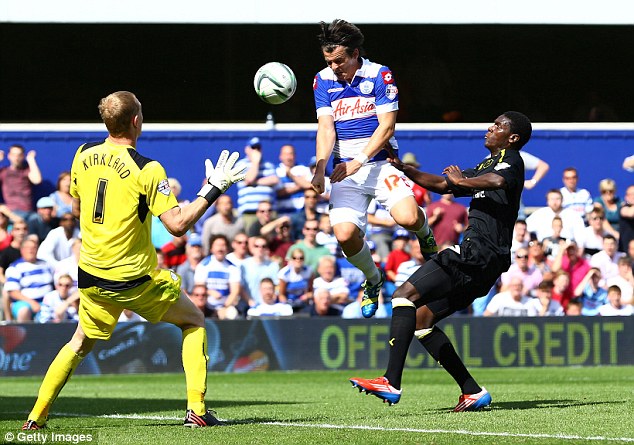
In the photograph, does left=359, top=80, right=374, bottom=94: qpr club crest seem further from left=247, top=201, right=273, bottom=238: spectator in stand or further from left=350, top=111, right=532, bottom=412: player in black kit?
left=247, top=201, right=273, bottom=238: spectator in stand

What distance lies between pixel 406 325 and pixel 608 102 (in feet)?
50.0

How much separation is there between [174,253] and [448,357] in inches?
343

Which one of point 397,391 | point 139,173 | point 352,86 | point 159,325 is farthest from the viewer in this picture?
point 159,325

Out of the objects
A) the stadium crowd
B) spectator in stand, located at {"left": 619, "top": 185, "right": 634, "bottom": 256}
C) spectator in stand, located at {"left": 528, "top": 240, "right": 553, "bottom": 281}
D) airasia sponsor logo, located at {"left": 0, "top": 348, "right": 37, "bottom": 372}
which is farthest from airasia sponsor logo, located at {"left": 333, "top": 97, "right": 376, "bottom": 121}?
spectator in stand, located at {"left": 619, "top": 185, "right": 634, "bottom": 256}

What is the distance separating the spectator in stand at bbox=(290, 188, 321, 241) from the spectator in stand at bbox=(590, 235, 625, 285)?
162 inches

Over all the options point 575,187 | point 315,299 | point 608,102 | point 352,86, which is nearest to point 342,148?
point 352,86

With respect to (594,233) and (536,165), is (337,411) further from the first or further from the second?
(536,165)

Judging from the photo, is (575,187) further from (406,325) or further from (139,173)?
(139,173)

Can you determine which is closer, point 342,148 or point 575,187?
point 342,148

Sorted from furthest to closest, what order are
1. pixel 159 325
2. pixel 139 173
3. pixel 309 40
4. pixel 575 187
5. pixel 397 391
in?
1. pixel 309 40
2. pixel 575 187
3. pixel 159 325
4. pixel 397 391
5. pixel 139 173

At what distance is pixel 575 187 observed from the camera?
19.1 m

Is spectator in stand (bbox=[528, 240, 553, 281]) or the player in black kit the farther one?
spectator in stand (bbox=[528, 240, 553, 281])

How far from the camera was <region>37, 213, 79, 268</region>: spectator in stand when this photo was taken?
57.1ft

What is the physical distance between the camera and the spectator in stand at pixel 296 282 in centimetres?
1752
